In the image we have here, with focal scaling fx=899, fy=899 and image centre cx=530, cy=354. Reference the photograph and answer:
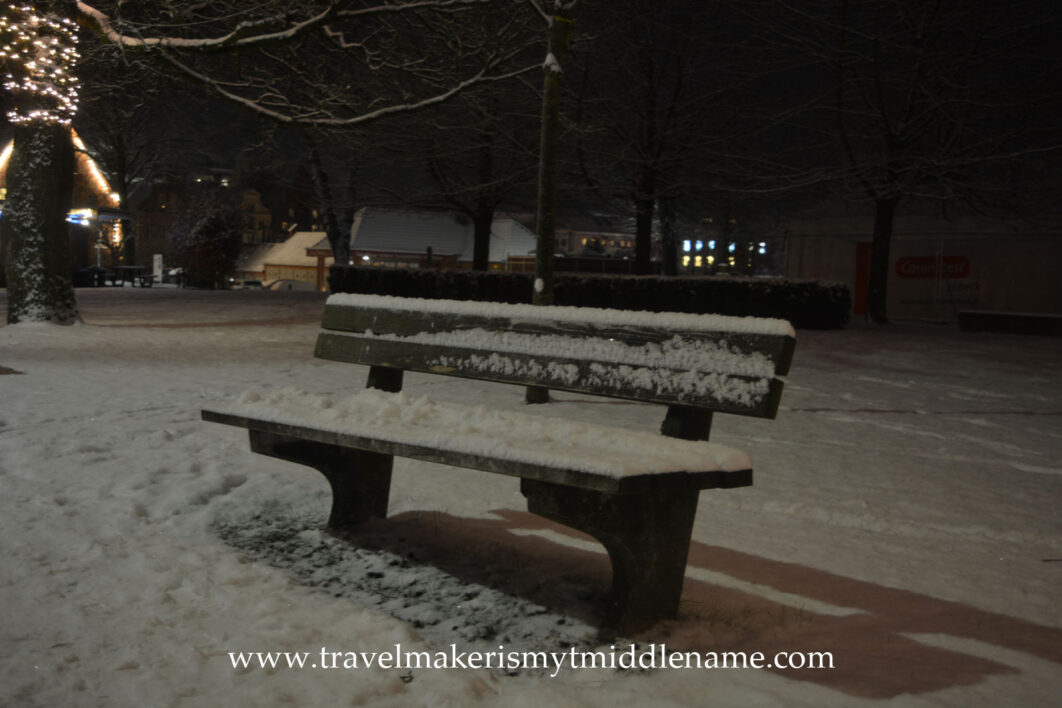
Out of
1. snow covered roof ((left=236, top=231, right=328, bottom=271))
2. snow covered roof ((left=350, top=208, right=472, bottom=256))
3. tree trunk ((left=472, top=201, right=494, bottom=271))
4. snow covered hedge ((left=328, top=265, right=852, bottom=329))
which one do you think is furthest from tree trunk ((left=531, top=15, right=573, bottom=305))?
snow covered roof ((left=236, top=231, right=328, bottom=271))

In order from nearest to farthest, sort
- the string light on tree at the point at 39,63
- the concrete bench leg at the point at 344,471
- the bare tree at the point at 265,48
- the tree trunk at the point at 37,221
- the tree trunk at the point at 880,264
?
the concrete bench leg at the point at 344,471, the bare tree at the point at 265,48, the string light on tree at the point at 39,63, the tree trunk at the point at 37,221, the tree trunk at the point at 880,264

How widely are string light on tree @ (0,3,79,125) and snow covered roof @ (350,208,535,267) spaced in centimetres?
3440

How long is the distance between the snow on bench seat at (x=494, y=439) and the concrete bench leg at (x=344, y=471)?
0.58ft

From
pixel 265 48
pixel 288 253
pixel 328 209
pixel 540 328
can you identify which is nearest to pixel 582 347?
pixel 540 328

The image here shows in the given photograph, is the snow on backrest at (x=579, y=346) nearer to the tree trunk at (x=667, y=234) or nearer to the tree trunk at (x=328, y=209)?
the tree trunk at (x=328, y=209)

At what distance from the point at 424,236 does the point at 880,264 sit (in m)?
30.3

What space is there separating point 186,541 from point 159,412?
10.6ft

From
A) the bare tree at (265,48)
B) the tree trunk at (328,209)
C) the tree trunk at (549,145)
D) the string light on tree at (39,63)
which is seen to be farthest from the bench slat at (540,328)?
the tree trunk at (328,209)

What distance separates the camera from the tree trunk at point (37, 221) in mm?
12867

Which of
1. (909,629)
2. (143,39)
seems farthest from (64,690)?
(143,39)

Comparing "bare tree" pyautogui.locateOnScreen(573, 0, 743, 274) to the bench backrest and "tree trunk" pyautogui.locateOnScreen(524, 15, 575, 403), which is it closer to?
"tree trunk" pyautogui.locateOnScreen(524, 15, 575, 403)

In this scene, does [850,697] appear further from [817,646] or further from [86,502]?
[86,502]

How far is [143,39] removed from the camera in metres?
9.93

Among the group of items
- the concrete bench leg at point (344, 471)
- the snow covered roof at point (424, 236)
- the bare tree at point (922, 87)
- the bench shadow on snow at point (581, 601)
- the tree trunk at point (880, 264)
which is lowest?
the bench shadow on snow at point (581, 601)
